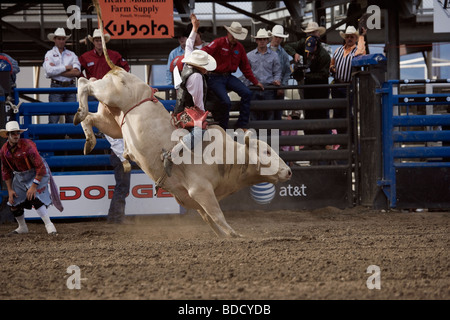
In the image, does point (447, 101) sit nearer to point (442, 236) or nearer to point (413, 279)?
point (442, 236)

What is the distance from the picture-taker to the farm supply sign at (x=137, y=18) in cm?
945

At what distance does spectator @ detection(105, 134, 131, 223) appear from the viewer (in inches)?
350

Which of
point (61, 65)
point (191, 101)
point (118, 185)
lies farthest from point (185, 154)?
point (61, 65)

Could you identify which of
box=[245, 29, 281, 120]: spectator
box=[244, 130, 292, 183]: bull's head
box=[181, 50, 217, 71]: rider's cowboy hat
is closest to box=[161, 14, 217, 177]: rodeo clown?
box=[181, 50, 217, 71]: rider's cowboy hat

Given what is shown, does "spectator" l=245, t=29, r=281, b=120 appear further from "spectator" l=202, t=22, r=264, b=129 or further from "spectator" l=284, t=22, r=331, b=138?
"spectator" l=202, t=22, r=264, b=129

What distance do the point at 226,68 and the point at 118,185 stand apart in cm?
201

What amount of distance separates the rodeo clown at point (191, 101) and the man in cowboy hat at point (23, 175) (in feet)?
6.56

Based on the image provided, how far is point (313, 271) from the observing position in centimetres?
480

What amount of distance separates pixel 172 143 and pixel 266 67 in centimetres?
318

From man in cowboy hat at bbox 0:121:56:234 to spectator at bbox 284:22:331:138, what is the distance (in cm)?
378

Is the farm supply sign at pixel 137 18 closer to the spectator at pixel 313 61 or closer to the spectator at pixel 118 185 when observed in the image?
the spectator at pixel 118 185
